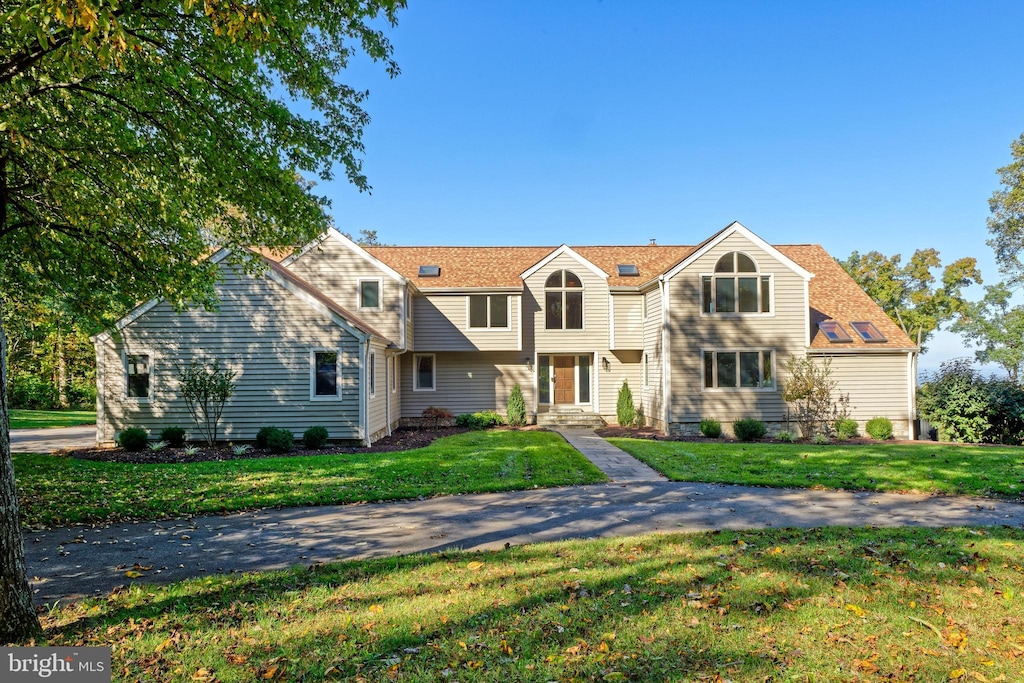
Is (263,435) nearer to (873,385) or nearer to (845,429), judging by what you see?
(845,429)

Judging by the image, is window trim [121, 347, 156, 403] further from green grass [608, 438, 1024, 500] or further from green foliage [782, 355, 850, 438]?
green foliage [782, 355, 850, 438]

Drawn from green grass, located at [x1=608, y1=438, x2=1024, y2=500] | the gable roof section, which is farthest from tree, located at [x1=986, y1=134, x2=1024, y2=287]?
green grass, located at [x1=608, y1=438, x2=1024, y2=500]

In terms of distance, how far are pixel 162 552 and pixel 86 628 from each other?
6.77 ft

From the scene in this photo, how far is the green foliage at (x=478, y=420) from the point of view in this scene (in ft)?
73.4

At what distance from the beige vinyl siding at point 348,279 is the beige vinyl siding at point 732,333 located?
9.87 meters

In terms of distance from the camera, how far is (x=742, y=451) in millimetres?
14992

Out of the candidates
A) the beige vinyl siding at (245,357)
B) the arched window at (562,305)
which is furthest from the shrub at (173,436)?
the arched window at (562,305)

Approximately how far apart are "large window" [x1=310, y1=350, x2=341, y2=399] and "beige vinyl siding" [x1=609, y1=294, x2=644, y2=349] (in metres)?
10.9

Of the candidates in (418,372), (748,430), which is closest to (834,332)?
(748,430)

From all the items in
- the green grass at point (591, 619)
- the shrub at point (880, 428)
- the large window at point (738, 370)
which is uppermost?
the large window at point (738, 370)

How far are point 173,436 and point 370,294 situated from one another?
7980 millimetres

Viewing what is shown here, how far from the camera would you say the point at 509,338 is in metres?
22.8

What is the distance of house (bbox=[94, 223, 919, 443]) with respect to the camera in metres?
16.8

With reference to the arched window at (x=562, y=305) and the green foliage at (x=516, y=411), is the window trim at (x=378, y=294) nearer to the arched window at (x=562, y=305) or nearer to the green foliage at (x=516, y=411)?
the green foliage at (x=516, y=411)
